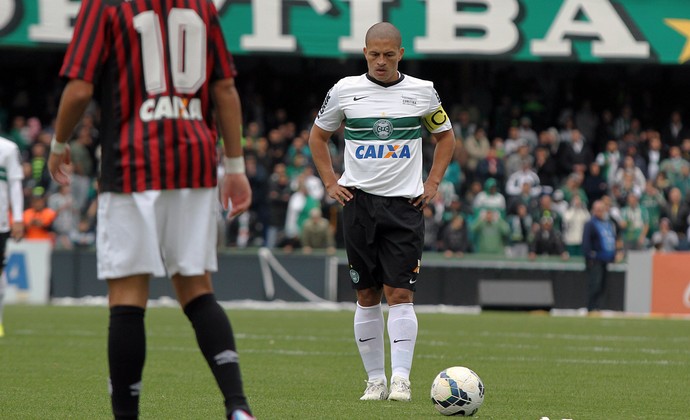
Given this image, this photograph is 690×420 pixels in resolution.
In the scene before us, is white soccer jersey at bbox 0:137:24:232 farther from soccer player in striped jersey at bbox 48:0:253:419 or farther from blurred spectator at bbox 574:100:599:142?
blurred spectator at bbox 574:100:599:142

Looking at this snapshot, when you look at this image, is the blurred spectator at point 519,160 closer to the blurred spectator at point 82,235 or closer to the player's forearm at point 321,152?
the blurred spectator at point 82,235

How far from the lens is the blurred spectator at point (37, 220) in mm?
23125

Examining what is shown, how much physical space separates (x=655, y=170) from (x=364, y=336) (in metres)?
20.1

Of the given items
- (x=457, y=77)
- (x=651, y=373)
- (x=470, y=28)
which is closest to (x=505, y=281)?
(x=470, y=28)

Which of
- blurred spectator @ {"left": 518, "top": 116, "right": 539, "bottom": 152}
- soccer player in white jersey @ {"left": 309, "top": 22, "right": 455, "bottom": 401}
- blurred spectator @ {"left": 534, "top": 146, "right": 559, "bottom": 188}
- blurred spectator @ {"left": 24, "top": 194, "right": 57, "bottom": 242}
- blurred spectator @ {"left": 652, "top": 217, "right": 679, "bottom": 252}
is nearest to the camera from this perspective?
soccer player in white jersey @ {"left": 309, "top": 22, "right": 455, "bottom": 401}

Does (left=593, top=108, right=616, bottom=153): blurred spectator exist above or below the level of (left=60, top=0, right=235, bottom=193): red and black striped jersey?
below

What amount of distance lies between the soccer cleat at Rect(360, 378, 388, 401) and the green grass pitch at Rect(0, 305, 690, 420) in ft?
0.35

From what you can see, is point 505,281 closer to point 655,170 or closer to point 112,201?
point 655,170

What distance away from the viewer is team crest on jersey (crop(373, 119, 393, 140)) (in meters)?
8.18

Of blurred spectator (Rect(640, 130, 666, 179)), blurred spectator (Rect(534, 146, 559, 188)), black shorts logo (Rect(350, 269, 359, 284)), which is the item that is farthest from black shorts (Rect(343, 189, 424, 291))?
blurred spectator (Rect(640, 130, 666, 179))

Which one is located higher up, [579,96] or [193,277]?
[193,277]

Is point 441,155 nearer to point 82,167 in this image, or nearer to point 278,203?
point 278,203

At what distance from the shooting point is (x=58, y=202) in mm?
24719

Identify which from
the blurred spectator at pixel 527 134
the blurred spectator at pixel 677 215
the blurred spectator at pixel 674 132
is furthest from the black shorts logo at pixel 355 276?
the blurred spectator at pixel 674 132
